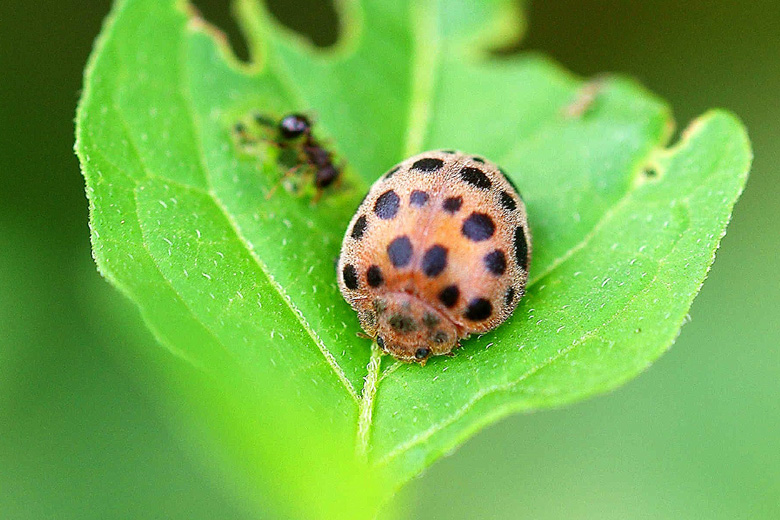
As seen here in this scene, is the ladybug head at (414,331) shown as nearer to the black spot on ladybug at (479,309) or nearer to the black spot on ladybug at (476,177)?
the black spot on ladybug at (479,309)

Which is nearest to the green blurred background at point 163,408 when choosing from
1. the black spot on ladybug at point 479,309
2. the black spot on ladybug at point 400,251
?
the black spot on ladybug at point 400,251

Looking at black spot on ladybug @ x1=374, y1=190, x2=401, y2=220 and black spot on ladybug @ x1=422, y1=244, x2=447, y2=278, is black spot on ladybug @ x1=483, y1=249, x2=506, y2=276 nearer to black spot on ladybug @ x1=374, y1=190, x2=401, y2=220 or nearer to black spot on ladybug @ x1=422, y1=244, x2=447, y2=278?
black spot on ladybug @ x1=422, y1=244, x2=447, y2=278

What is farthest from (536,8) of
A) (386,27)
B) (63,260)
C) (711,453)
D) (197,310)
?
(197,310)

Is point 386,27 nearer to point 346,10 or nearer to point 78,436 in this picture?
point 346,10

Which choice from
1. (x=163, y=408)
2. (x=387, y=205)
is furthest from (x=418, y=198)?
(x=163, y=408)

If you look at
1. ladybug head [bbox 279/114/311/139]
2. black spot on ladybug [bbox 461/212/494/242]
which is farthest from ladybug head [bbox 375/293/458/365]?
ladybug head [bbox 279/114/311/139]

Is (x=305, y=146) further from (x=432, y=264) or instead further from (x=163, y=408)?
(x=163, y=408)
